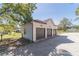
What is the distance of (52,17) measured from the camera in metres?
4.47

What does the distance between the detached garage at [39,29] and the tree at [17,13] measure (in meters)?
0.17

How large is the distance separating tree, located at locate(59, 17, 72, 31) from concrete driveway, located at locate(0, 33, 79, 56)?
0.18m

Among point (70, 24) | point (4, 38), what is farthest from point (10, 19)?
point (70, 24)

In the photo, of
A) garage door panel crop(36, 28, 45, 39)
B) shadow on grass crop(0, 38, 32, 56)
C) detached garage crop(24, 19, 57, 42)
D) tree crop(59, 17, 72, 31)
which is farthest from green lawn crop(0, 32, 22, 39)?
tree crop(59, 17, 72, 31)

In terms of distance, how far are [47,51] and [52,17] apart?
34.4 inches

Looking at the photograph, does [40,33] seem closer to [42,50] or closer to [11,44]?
[42,50]

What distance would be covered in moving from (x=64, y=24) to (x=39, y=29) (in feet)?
2.23

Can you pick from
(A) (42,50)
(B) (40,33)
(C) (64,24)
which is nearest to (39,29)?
(B) (40,33)

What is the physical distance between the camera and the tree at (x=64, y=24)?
A: 4.38 m

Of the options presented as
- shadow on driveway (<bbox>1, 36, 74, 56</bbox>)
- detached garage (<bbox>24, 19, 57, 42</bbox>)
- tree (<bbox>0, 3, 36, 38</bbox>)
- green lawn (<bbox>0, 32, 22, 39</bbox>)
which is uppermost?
tree (<bbox>0, 3, 36, 38</bbox>)

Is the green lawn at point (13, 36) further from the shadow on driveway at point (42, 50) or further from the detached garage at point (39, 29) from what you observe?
the shadow on driveway at point (42, 50)

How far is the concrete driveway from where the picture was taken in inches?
175

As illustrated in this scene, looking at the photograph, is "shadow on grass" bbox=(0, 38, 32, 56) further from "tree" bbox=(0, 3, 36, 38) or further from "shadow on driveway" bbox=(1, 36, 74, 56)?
"tree" bbox=(0, 3, 36, 38)

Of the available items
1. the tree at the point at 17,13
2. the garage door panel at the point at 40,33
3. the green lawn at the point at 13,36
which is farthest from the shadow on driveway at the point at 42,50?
the tree at the point at 17,13
